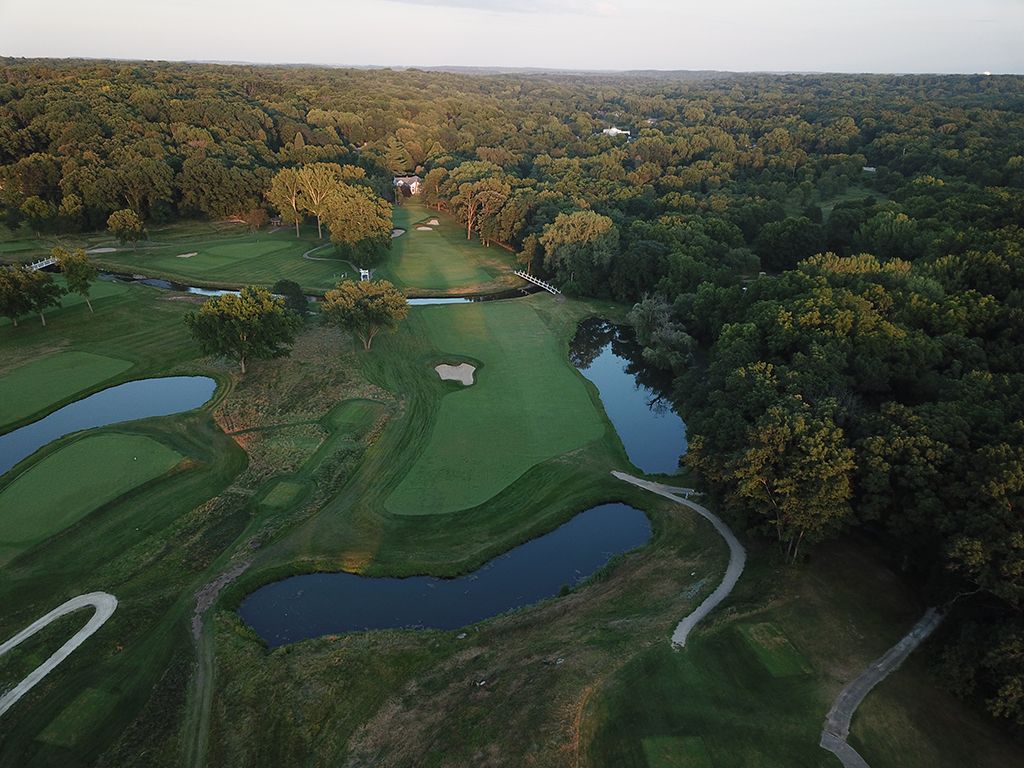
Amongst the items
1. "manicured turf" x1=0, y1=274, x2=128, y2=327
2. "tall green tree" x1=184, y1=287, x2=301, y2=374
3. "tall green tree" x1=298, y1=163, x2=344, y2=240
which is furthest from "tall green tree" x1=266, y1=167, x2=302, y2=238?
"tall green tree" x1=184, y1=287, x2=301, y2=374

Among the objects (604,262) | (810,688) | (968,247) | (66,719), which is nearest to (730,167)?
(604,262)

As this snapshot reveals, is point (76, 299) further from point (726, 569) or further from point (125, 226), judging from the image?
point (726, 569)

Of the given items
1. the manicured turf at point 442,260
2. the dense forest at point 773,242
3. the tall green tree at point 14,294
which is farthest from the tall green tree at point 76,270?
the manicured turf at point 442,260

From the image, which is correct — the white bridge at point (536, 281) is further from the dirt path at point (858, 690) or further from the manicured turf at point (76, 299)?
the dirt path at point (858, 690)

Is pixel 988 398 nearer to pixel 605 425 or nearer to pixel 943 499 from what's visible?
pixel 943 499

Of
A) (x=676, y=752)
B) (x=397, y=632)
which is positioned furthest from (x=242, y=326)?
(x=676, y=752)
